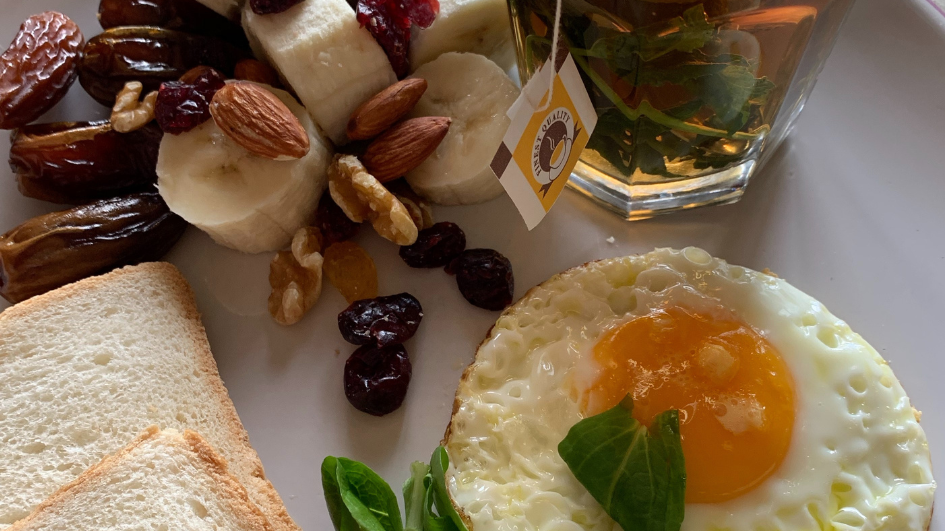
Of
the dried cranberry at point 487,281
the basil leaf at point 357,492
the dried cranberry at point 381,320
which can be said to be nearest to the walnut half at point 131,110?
the dried cranberry at point 381,320

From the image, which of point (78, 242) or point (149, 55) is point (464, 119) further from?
point (78, 242)

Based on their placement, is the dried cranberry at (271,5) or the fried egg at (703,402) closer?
the fried egg at (703,402)

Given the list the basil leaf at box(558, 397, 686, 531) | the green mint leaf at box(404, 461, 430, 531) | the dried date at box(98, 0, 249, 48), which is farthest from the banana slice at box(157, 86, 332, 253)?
the basil leaf at box(558, 397, 686, 531)

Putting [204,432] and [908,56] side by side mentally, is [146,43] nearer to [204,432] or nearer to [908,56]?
[204,432]

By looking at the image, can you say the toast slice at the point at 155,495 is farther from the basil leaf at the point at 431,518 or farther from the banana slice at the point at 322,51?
the banana slice at the point at 322,51

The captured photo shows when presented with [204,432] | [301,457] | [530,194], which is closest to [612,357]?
[530,194]

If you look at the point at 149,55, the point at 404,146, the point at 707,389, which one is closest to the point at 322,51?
the point at 404,146

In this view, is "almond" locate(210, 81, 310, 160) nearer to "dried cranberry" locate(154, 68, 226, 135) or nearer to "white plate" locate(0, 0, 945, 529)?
"dried cranberry" locate(154, 68, 226, 135)

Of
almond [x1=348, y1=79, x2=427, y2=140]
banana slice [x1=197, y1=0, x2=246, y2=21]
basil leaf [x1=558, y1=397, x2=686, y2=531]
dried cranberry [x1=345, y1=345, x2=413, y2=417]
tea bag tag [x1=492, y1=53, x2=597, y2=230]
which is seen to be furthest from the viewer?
banana slice [x1=197, y1=0, x2=246, y2=21]
